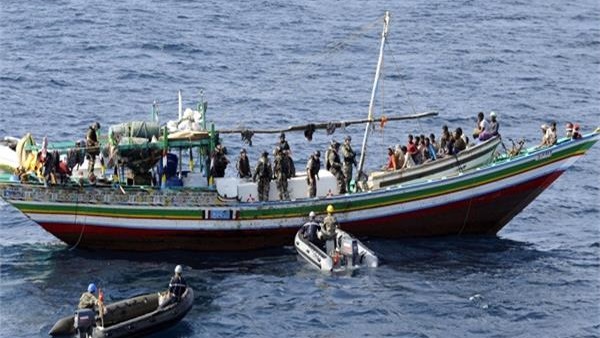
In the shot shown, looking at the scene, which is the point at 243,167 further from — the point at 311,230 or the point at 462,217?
the point at 462,217

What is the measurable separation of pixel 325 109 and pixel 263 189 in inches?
799

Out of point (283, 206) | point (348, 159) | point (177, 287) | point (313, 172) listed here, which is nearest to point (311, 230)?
point (283, 206)

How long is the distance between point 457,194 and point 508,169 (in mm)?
2269

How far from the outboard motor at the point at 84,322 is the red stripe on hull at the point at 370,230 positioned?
9200 millimetres

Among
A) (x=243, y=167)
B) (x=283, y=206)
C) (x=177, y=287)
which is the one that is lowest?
(x=177, y=287)

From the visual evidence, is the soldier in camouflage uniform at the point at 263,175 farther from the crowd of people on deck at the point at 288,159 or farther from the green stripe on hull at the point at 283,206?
the green stripe on hull at the point at 283,206

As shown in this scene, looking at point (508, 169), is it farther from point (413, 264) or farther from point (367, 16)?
point (367, 16)

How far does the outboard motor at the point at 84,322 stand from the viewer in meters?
42.8

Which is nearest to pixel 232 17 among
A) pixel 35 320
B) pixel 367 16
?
pixel 367 16

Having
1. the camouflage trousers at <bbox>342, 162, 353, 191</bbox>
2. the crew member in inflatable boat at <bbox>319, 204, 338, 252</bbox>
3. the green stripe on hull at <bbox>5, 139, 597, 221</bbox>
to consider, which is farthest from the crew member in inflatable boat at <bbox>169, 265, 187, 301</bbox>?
the camouflage trousers at <bbox>342, 162, 353, 191</bbox>

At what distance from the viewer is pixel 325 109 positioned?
71.9 metres

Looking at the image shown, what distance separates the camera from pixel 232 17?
87812 mm

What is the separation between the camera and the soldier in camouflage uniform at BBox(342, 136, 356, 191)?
5278 cm

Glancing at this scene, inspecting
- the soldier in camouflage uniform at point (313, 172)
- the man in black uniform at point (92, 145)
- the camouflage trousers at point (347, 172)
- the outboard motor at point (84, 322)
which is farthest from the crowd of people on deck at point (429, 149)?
the outboard motor at point (84, 322)
